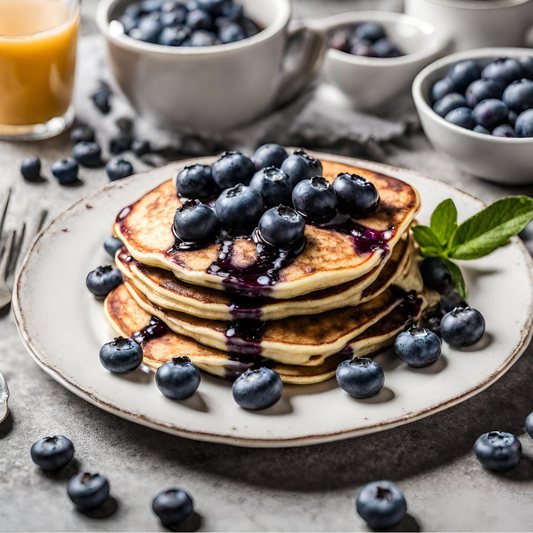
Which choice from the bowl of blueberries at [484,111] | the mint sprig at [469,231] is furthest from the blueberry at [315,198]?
the bowl of blueberries at [484,111]

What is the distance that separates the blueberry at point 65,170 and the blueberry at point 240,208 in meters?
0.97

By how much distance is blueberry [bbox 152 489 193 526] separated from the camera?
1178 millimetres

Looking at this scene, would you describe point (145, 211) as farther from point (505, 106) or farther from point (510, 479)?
point (505, 106)

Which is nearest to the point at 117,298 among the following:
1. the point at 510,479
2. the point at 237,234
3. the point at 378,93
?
the point at 237,234

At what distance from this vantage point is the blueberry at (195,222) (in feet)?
4.83

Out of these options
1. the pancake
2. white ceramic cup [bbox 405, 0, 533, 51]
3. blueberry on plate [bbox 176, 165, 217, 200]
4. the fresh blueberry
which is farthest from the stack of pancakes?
white ceramic cup [bbox 405, 0, 533, 51]

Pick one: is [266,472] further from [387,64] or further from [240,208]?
[387,64]

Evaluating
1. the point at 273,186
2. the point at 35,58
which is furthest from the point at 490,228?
the point at 35,58

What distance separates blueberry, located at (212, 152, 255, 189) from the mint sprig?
457 mm

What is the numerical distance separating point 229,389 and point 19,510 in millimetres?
453

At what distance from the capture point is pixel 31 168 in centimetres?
227

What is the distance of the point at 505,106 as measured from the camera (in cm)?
214

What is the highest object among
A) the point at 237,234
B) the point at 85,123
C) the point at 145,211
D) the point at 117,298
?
the point at 237,234

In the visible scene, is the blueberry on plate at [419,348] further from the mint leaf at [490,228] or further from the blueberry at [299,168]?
the blueberry at [299,168]
